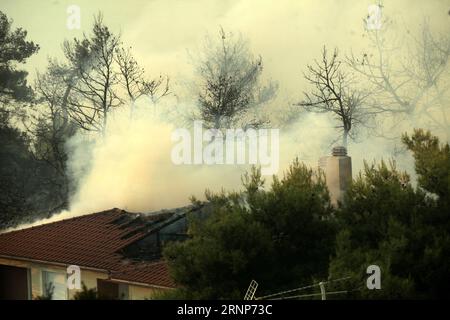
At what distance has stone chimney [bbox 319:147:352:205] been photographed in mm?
12422

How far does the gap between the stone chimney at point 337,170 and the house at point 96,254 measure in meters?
2.56

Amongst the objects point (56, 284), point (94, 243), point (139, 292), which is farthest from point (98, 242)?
point (139, 292)

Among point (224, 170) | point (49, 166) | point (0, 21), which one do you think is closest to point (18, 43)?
point (0, 21)

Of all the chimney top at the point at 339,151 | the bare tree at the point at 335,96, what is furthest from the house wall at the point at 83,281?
the bare tree at the point at 335,96

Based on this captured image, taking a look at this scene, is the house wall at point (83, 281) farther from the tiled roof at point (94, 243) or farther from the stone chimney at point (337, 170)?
the stone chimney at point (337, 170)

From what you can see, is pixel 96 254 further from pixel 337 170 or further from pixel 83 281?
pixel 337 170

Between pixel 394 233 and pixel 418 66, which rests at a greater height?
pixel 418 66

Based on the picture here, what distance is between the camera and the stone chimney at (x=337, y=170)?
1242 centimetres

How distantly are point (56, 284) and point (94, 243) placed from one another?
1.06m

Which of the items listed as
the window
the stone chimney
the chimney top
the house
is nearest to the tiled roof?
the house

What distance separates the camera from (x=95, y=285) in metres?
12.3
